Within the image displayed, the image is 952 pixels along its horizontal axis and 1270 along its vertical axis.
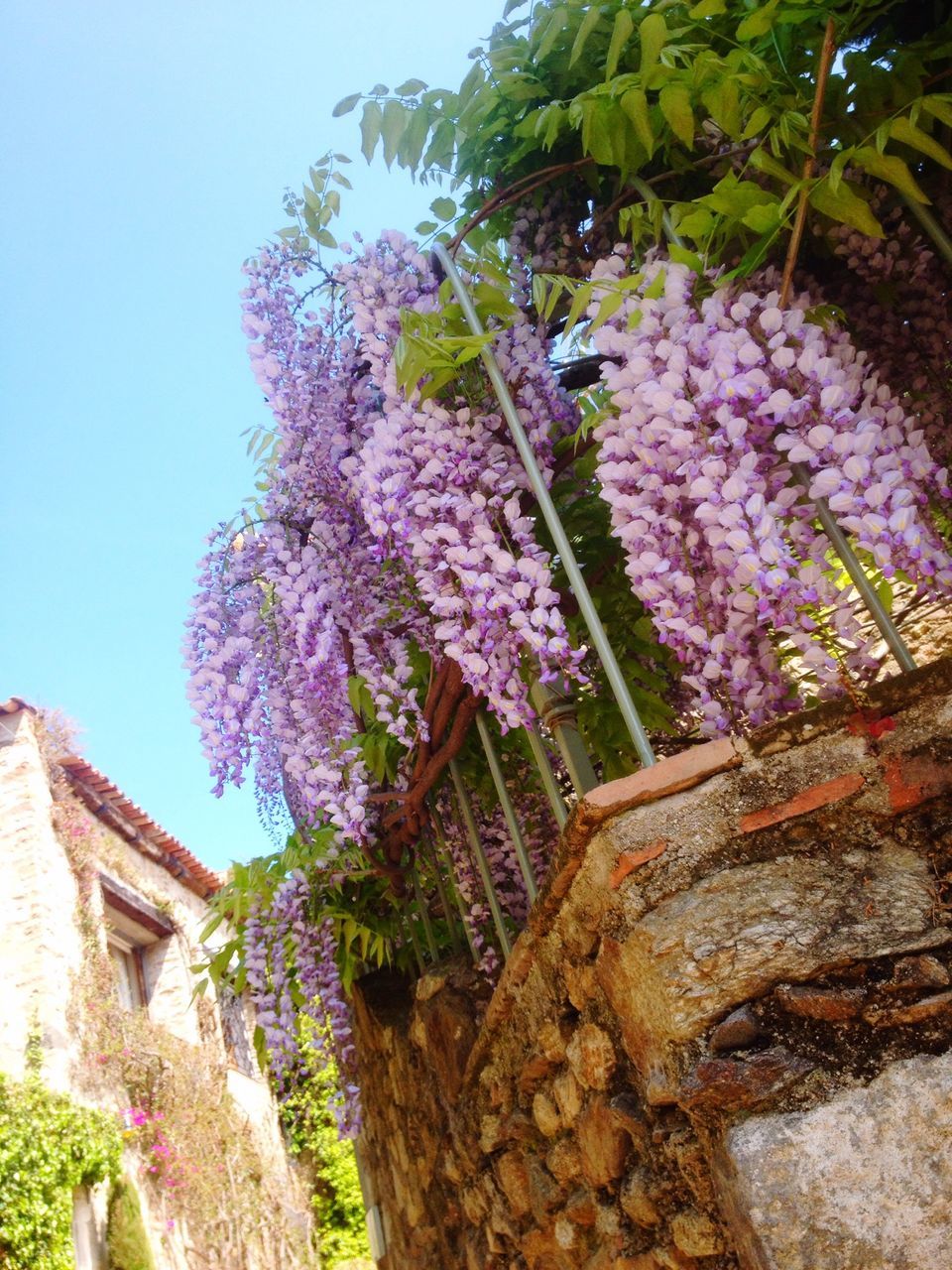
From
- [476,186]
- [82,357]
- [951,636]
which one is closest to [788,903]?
[476,186]

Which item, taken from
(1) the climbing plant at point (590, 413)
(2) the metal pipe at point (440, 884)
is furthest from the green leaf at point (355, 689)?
(2) the metal pipe at point (440, 884)

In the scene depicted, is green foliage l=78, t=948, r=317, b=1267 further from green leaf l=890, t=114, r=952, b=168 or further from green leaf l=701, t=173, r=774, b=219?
green leaf l=890, t=114, r=952, b=168

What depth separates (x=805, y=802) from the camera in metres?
1.19

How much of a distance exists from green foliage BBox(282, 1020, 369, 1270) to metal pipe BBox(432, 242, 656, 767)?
31.1 feet

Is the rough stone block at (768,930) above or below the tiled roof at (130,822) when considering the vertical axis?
below

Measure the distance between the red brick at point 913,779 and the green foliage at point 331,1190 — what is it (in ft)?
32.1

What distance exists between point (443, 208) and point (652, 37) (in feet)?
2.47

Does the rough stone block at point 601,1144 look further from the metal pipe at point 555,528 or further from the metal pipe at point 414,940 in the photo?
the metal pipe at point 414,940

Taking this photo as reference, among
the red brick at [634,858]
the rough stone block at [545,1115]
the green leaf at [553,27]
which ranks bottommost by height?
the rough stone block at [545,1115]

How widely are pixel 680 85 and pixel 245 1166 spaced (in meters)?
9.71

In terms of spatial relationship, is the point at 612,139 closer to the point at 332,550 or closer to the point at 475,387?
the point at 475,387

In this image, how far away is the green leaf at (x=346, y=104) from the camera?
2.09 metres

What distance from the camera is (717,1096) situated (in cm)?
107

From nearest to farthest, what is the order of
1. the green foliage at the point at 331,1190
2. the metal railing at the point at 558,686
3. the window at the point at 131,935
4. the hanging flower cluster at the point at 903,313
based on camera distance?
the metal railing at the point at 558,686 < the hanging flower cluster at the point at 903,313 < the window at the point at 131,935 < the green foliage at the point at 331,1190
